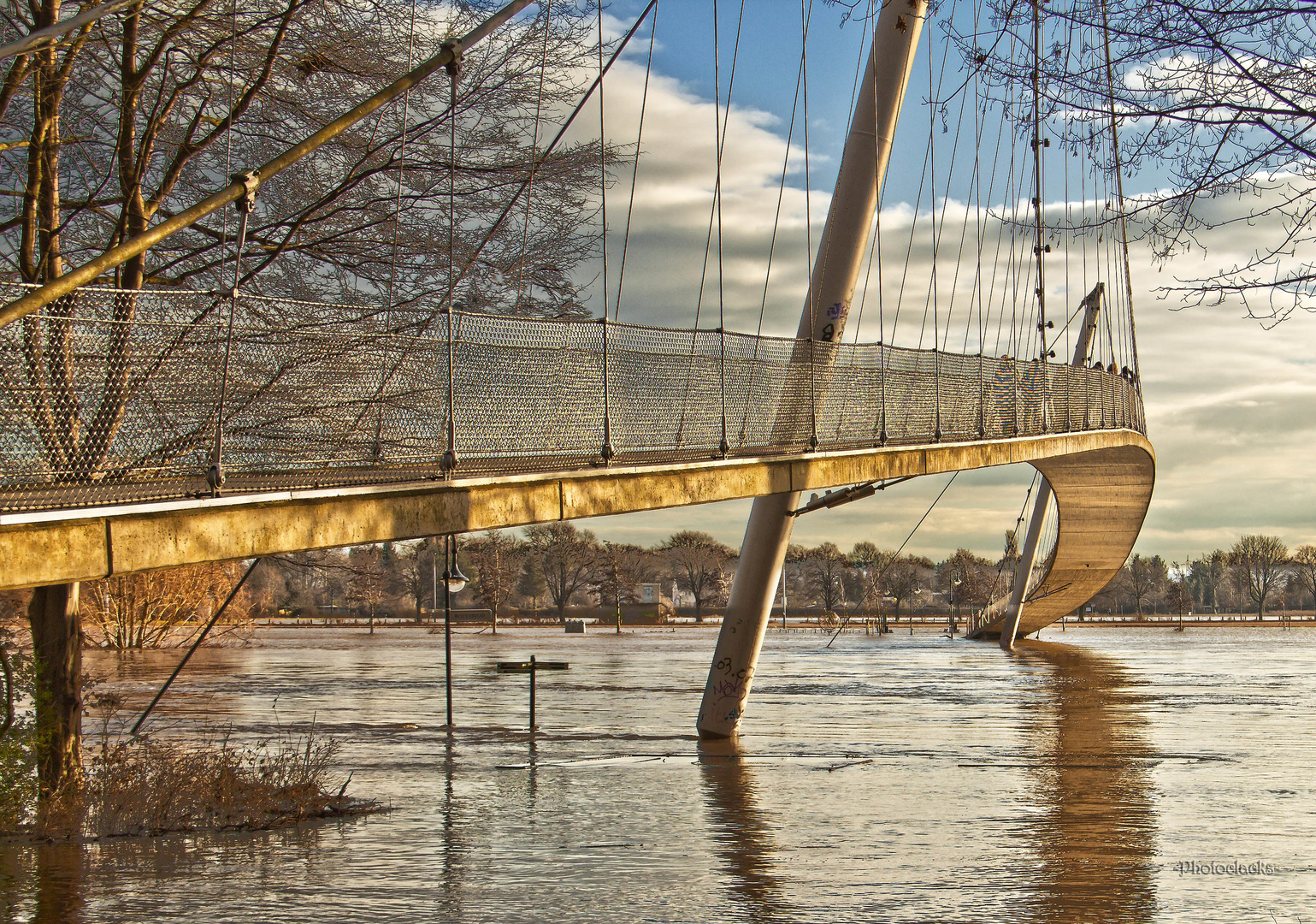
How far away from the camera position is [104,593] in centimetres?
5691

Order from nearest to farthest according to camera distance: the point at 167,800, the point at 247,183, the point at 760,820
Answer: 1. the point at 247,183
2. the point at 167,800
3. the point at 760,820

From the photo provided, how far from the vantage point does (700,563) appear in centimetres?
13812

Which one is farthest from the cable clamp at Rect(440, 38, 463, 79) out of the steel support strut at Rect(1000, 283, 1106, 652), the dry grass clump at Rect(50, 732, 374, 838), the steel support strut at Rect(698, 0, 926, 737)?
the steel support strut at Rect(1000, 283, 1106, 652)

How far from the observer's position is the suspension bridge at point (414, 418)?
8.36 metres

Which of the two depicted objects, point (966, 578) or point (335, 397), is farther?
point (966, 578)

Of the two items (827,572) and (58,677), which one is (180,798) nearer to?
(58,677)

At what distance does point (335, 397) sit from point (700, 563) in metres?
128

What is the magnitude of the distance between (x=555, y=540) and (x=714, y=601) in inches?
908

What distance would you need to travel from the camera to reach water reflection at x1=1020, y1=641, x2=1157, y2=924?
1011 centimetres

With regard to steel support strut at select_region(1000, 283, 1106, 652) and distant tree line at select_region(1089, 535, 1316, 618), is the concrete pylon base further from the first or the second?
distant tree line at select_region(1089, 535, 1316, 618)

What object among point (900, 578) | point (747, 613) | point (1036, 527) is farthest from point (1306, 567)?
point (747, 613)

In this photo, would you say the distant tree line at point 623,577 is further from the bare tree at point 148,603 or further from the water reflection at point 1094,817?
the water reflection at point 1094,817

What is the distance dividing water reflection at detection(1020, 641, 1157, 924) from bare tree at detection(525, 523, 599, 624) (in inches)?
3772

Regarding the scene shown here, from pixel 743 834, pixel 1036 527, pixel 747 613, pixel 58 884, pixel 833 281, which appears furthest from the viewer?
pixel 1036 527
